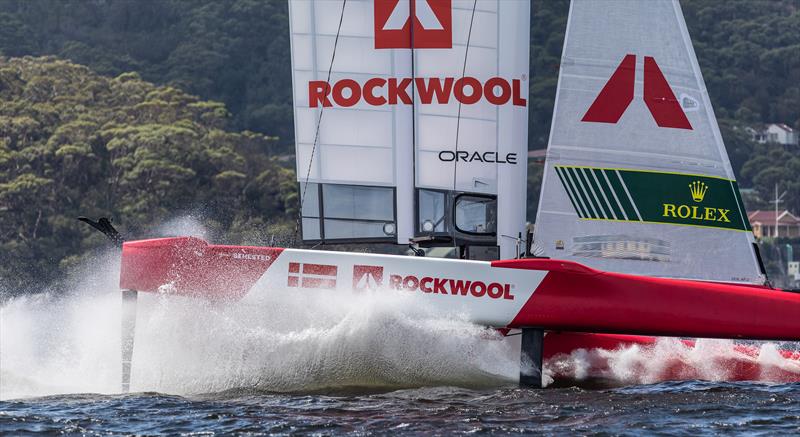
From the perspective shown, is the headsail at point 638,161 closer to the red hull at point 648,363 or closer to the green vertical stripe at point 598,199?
the green vertical stripe at point 598,199

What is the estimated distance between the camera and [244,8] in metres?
86.2

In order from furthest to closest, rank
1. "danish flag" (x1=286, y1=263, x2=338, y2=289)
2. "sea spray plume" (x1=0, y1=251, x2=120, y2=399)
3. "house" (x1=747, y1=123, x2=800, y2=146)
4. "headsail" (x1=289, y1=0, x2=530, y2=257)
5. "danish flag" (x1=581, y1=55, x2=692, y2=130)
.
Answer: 1. "house" (x1=747, y1=123, x2=800, y2=146)
2. "headsail" (x1=289, y1=0, x2=530, y2=257)
3. "danish flag" (x1=581, y1=55, x2=692, y2=130)
4. "sea spray plume" (x1=0, y1=251, x2=120, y2=399)
5. "danish flag" (x1=286, y1=263, x2=338, y2=289)

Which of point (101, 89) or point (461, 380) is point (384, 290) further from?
point (101, 89)

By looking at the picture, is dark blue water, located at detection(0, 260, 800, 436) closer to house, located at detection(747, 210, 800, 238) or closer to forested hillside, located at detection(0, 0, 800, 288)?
forested hillside, located at detection(0, 0, 800, 288)

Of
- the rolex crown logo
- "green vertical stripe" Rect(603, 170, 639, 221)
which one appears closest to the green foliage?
"green vertical stripe" Rect(603, 170, 639, 221)

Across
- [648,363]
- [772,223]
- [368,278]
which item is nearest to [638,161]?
[648,363]

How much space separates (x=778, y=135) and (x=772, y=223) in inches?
501

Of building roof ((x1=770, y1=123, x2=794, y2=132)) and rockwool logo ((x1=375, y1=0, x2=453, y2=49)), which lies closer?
rockwool logo ((x1=375, y1=0, x2=453, y2=49))

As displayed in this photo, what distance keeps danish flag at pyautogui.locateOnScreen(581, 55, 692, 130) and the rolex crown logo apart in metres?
0.55

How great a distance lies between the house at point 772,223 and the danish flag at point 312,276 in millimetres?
69869

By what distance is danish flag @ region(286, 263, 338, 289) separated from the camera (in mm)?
11633

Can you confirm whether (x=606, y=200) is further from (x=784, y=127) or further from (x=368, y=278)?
(x=784, y=127)

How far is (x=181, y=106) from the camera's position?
187 ft

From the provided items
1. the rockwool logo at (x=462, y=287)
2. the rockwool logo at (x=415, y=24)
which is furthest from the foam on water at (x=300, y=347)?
the rockwool logo at (x=415, y=24)
